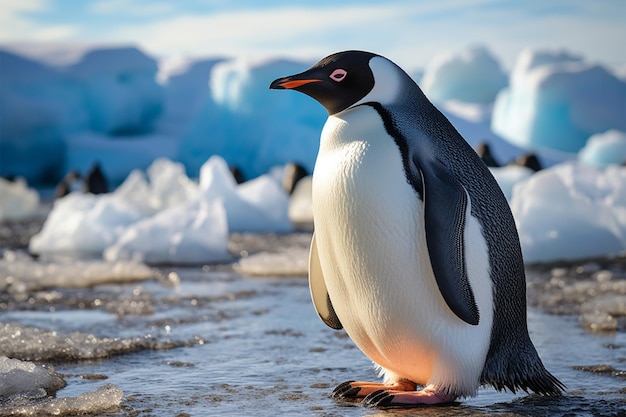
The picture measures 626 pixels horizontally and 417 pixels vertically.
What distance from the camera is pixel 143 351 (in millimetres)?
3305

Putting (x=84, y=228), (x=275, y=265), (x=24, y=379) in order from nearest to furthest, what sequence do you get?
(x=24, y=379), (x=275, y=265), (x=84, y=228)

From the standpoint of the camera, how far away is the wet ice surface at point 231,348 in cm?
235

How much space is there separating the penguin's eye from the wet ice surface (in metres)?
0.85

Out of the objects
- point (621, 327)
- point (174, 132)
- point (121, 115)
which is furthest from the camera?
point (174, 132)

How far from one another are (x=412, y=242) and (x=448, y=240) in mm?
108

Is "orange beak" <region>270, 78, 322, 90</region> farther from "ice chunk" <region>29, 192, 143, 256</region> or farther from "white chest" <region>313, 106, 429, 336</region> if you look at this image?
"ice chunk" <region>29, 192, 143, 256</region>

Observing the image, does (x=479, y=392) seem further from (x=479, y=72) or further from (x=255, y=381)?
(x=479, y=72)

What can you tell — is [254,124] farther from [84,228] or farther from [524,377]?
[524,377]

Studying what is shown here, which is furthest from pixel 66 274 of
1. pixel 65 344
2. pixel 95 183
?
pixel 95 183

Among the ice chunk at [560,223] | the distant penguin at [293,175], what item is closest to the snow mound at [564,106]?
the distant penguin at [293,175]

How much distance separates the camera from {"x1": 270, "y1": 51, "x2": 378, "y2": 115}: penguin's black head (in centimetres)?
241

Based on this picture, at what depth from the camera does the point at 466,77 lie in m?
33.2

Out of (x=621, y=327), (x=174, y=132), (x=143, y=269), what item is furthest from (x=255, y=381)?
(x=174, y=132)

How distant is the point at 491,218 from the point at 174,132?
2208 centimetres
